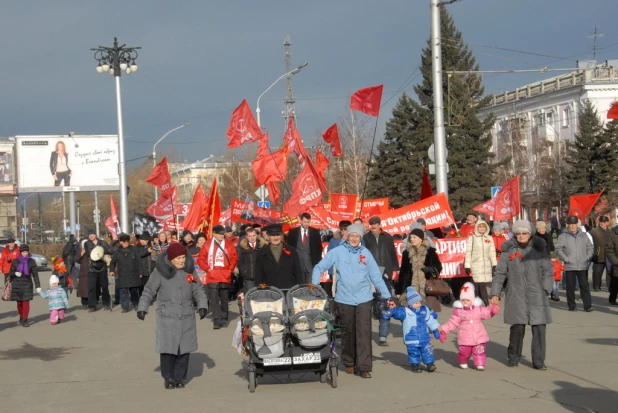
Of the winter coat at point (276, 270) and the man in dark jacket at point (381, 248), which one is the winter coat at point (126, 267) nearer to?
the man in dark jacket at point (381, 248)

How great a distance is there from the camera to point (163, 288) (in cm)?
940

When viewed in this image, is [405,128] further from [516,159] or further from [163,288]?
[163,288]

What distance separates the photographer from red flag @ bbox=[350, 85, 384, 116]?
18703 millimetres

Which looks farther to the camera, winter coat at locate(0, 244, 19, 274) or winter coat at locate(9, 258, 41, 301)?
winter coat at locate(0, 244, 19, 274)

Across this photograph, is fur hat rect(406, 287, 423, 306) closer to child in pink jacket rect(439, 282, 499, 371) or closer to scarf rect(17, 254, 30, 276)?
child in pink jacket rect(439, 282, 499, 371)

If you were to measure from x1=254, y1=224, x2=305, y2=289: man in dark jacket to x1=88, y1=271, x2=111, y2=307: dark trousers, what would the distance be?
876cm

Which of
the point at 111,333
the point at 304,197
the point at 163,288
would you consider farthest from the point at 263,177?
the point at 163,288

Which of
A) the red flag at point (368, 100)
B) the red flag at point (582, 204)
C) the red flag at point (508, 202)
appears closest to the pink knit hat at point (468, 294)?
the red flag at point (368, 100)

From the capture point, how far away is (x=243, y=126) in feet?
76.7

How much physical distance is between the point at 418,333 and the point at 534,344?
50.1 inches

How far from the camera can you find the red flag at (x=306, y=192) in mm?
19578

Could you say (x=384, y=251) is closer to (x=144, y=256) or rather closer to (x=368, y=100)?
(x=368, y=100)

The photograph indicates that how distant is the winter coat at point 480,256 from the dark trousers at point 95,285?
27.4 ft

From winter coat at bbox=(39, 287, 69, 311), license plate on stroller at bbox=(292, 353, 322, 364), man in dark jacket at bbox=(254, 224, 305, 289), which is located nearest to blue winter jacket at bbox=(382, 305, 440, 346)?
license plate on stroller at bbox=(292, 353, 322, 364)
